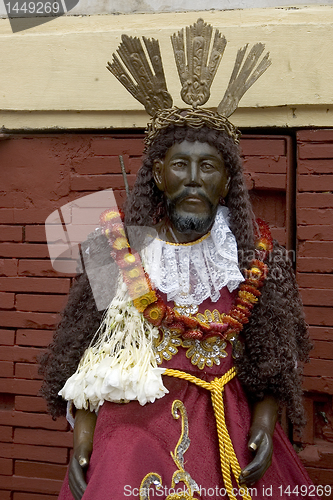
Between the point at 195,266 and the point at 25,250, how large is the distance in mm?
1322

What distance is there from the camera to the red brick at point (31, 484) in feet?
9.67

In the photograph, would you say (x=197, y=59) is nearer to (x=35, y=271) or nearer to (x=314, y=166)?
(x=314, y=166)

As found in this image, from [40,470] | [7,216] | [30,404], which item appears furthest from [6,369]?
[7,216]

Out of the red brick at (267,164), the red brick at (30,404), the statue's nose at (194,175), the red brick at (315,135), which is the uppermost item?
the statue's nose at (194,175)

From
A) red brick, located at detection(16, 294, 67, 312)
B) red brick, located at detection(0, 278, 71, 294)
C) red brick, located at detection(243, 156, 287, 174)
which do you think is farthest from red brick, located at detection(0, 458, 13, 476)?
red brick, located at detection(243, 156, 287, 174)

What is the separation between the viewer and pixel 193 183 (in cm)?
206

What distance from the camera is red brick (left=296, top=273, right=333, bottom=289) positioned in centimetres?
277

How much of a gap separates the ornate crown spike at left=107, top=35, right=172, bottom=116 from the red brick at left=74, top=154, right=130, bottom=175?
2.55ft

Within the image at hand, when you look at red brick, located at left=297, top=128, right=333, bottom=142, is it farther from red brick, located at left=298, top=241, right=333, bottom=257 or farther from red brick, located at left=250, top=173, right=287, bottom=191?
red brick, located at left=298, top=241, right=333, bottom=257

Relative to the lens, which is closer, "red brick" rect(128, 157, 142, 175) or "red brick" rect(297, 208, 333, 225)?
"red brick" rect(297, 208, 333, 225)

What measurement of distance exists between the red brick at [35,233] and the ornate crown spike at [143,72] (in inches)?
46.0

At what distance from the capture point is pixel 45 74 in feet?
9.90

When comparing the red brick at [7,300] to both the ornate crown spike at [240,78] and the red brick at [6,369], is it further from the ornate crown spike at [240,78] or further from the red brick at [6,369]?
the ornate crown spike at [240,78]
